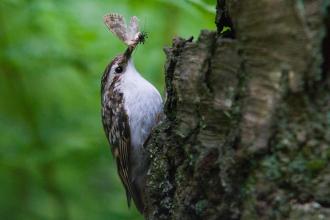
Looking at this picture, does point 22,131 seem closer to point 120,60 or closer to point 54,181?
point 54,181

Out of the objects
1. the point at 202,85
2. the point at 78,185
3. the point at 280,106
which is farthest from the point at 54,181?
the point at 280,106

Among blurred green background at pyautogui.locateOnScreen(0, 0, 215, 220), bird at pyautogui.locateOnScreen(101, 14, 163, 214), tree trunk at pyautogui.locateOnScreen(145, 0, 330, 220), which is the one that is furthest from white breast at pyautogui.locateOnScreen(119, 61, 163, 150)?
tree trunk at pyautogui.locateOnScreen(145, 0, 330, 220)

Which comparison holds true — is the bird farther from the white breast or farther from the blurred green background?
the blurred green background

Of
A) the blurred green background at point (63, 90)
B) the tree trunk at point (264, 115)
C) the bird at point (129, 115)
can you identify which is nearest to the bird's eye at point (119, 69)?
the bird at point (129, 115)

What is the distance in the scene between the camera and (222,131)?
222 centimetres

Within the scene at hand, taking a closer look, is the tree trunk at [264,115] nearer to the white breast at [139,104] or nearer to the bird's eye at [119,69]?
the white breast at [139,104]

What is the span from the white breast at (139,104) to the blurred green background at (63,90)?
0.30 metres

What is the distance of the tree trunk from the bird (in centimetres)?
179

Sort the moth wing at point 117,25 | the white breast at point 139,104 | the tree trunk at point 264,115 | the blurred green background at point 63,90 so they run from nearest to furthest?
the tree trunk at point 264,115 → the moth wing at point 117,25 → the white breast at point 139,104 → the blurred green background at point 63,90

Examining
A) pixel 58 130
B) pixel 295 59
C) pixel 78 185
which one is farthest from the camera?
pixel 78 185

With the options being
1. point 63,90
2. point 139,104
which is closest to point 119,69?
point 139,104

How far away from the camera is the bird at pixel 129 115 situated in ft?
13.5

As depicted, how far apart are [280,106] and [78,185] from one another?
342 centimetres

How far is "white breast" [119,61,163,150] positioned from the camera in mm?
4086
